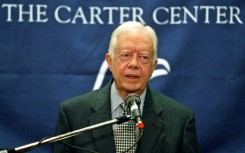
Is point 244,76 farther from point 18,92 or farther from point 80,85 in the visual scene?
point 18,92

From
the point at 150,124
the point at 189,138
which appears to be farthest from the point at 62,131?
the point at 189,138

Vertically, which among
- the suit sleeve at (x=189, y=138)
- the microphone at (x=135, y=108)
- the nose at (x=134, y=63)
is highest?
the nose at (x=134, y=63)

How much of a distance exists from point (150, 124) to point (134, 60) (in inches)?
13.1

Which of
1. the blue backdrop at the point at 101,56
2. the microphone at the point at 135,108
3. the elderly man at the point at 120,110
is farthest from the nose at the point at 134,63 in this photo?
the blue backdrop at the point at 101,56

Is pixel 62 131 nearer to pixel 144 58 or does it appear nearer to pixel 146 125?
pixel 146 125

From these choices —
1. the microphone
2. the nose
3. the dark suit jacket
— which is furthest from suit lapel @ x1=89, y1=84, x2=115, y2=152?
the microphone

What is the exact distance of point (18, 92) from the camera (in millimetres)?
3711

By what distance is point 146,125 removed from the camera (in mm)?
2943

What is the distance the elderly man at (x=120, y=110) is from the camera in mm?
2867

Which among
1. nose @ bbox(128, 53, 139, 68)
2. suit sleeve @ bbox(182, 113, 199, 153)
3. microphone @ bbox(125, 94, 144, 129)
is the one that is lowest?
suit sleeve @ bbox(182, 113, 199, 153)

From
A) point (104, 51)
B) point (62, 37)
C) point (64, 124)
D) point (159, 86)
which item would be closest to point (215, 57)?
point (159, 86)

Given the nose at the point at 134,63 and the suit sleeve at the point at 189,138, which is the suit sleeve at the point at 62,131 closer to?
the nose at the point at 134,63

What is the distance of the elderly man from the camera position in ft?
9.41

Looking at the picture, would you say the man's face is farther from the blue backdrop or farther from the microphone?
the blue backdrop
